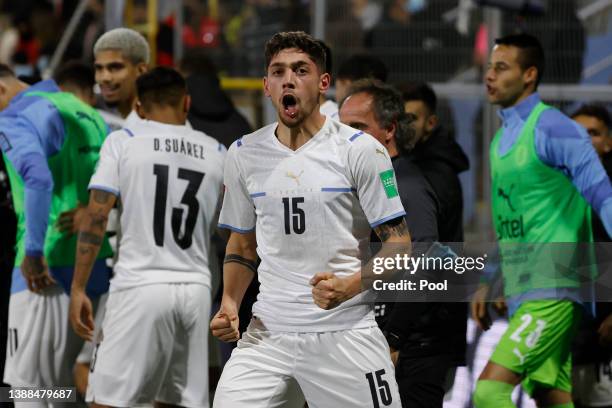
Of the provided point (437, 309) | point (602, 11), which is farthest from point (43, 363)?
point (602, 11)

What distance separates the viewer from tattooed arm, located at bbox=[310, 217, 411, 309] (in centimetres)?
553

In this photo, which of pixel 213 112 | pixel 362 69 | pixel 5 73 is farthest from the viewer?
pixel 213 112

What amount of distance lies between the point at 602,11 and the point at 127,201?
4.96m

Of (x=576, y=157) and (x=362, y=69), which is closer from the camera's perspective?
(x=576, y=157)

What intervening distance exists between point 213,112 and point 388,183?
4124mm

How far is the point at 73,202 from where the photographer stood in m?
8.39

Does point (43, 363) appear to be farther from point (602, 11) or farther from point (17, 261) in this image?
point (602, 11)

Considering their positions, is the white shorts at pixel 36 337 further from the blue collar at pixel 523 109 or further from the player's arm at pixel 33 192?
the blue collar at pixel 523 109

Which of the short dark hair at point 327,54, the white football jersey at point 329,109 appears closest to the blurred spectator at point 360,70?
the white football jersey at point 329,109

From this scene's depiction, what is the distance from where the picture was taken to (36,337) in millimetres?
8148

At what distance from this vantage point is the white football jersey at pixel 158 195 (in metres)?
7.55
